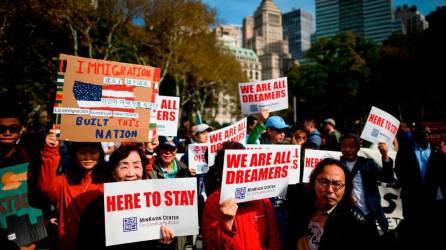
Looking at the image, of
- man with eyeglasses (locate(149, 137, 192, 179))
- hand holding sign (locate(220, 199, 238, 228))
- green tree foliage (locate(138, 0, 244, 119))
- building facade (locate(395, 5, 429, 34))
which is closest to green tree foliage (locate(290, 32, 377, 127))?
green tree foliage (locate(138, 0, 244, 119))

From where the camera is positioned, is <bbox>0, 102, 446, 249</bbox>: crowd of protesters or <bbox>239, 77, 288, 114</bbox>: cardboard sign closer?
<bbox>0, 102, 446, 249</bbox>: crowd of protesters

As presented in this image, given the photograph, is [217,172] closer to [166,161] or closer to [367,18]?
[166,161]

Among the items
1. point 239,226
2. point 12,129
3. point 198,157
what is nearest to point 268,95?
point 198,157

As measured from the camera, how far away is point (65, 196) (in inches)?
116

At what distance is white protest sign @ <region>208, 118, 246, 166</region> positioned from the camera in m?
5.23

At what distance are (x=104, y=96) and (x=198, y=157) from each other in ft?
8.29

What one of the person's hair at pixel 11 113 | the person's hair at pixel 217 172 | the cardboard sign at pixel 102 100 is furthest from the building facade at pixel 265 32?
the person's hair at pixel 11 113

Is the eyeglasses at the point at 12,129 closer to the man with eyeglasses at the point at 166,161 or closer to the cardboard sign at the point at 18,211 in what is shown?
the cardboard sign at the point at 18,211

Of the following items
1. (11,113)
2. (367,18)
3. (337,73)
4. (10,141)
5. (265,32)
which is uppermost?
(265,32)

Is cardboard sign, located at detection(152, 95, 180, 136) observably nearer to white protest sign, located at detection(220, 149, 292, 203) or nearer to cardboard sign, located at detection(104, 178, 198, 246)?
white protest sign, located at detection(220, 149, 292, 203)

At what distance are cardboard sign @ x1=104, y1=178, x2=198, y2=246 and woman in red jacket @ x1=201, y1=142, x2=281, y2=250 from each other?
0.16 metres

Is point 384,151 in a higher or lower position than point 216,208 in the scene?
higher

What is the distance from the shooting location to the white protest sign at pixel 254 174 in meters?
2.85

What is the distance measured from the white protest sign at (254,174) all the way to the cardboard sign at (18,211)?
1.55 m
